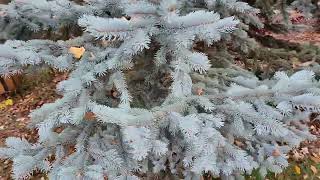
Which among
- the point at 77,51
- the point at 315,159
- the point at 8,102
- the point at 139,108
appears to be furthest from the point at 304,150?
the point at 8,102

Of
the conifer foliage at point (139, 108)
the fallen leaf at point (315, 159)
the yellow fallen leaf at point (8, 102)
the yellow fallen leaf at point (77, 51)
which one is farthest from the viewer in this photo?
the yellow fallen leaf at point (8, 102)

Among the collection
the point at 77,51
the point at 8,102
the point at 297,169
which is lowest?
the point at 8,102

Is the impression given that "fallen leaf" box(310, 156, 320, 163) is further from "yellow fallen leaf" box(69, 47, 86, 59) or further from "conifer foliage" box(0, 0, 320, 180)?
"yellow fallen leaf" box(69, 47, 86, 59)

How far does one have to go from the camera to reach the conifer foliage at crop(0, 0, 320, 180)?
208 cm

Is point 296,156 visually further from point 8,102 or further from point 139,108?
point 8,102

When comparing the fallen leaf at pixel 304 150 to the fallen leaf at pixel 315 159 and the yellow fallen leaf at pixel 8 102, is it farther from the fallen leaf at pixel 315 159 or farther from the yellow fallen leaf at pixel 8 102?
the yellow fallen leaf at pixel 8 102

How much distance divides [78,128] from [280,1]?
229 centimetres

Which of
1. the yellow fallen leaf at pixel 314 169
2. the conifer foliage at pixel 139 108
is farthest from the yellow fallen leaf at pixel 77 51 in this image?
the yellow fallen leaf at pixel 314 169

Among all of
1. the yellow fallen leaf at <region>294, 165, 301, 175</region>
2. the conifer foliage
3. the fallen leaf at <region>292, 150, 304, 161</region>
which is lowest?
the yellow fallen leaf at <region>294, 165, 301, 175</region>

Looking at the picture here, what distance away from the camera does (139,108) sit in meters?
2.42

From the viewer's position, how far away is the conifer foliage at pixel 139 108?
208cm

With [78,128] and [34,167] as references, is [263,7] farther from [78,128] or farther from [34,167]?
[34,167]

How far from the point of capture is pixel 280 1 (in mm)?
3623

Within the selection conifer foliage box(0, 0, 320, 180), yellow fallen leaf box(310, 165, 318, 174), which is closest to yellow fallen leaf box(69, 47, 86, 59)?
conifer foliage box(0, 0, 320, 180)
